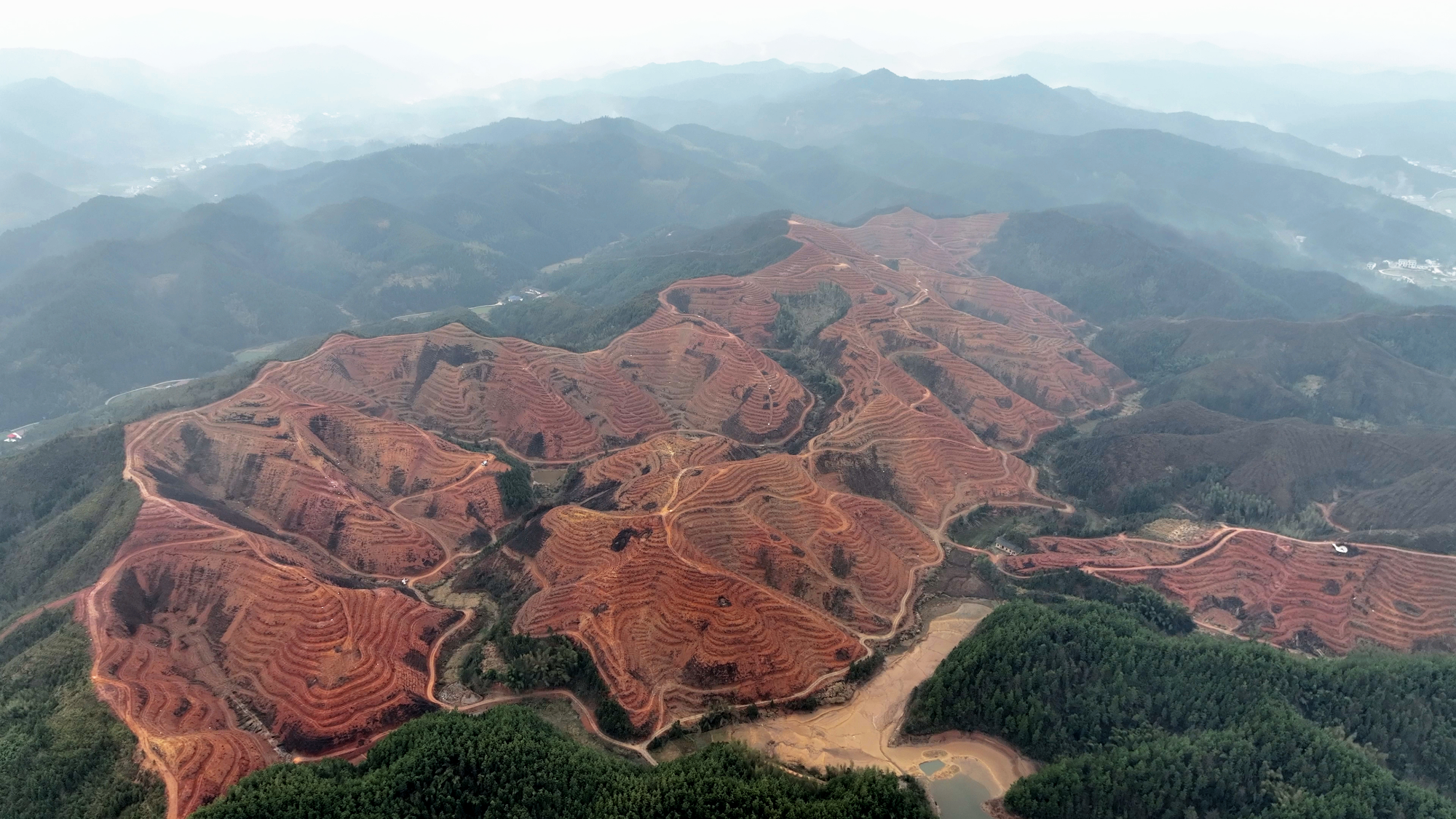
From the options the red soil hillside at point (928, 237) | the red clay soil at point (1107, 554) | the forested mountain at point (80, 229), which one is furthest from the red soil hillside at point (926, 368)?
the forested mountain at point (80, 229)

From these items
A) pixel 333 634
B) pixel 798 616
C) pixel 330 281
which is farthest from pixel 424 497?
pixel 330 281

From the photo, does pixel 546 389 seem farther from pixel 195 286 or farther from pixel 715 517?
pixel 195 286

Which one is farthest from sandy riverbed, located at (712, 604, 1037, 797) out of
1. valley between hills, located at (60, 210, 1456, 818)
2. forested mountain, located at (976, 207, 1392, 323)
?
Result: forested mountain, located at (976, 207, 1392, 323)

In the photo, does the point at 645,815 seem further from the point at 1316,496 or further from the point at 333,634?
the point at 1316,496

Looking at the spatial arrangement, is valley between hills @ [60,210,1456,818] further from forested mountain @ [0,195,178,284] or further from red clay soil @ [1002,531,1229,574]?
forested mountain @ [0,195,178,284]

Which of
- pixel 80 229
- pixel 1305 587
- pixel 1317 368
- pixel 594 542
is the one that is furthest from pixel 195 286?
pixel 1317 368
